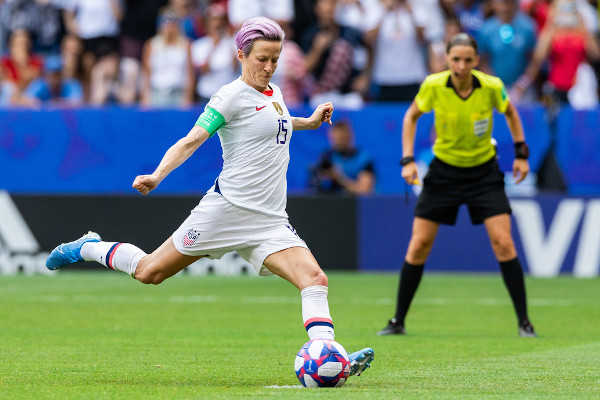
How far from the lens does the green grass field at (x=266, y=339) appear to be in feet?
21.8

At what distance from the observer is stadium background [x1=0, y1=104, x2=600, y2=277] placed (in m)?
15.2

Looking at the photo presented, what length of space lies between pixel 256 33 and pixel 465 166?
11.3 ft

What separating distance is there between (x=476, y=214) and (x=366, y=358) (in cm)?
321

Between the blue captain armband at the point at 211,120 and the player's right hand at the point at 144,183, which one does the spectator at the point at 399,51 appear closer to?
the blue captain armband at the point at 211,120

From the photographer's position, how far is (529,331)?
9641 millimetres

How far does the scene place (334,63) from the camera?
17.5 m

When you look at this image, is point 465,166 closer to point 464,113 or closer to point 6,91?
point 464,113

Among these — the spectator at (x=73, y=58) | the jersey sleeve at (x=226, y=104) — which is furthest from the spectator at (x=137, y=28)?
the jersey sleeve at (x=226, y=104)

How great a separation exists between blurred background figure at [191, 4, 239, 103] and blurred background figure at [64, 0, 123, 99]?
1774mm

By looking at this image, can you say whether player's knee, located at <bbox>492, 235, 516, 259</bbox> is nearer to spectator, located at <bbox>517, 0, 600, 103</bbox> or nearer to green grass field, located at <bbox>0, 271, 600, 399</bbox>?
green grass field, located at <bbox>0, 271, 600, 399</bbox>

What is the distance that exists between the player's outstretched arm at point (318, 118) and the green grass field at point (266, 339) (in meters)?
1.62

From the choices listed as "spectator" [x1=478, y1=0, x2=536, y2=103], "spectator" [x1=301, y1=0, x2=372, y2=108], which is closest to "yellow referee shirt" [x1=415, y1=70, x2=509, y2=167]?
"spectator" [x1=478, y1=0, x2=536, y2=103]

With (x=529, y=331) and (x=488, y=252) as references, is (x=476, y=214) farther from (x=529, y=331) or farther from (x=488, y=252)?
(x=488, y=252)

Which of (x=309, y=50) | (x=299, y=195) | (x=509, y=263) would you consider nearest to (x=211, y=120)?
(x=509, y=263)
